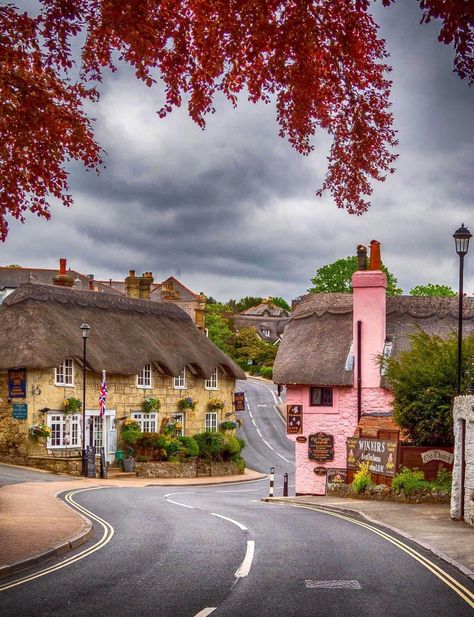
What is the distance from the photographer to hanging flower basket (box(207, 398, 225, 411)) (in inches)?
1902

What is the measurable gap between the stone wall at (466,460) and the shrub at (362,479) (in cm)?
649

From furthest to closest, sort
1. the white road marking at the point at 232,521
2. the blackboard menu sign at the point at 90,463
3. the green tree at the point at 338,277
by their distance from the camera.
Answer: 1. the green tree at the point at 338,277
2. the blackboard menu sign at the point at 90,463
3. the white road marking at the point at 232,521

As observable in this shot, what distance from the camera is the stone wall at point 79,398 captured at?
3625 cm

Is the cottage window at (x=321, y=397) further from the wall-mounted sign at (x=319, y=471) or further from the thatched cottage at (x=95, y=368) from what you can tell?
the thatched cottage at (x=95, y=368)

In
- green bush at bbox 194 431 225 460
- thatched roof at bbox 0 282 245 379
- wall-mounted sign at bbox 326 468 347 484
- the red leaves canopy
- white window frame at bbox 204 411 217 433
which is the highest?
the red leaves canopy

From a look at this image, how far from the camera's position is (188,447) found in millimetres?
42406

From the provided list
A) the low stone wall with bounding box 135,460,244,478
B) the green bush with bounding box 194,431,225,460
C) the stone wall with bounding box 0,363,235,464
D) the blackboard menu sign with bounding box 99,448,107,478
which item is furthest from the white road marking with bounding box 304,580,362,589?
the green bush with bounding box 194,431,225,460

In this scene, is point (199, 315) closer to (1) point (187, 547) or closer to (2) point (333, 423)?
(2) point (333, 423)

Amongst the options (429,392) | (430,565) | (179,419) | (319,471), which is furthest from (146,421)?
(430,565)

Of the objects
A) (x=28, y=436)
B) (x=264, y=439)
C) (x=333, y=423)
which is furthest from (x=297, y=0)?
(x=264, y=439)

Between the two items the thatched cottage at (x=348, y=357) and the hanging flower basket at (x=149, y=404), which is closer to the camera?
the thatched cottage at (x=348, y=357)

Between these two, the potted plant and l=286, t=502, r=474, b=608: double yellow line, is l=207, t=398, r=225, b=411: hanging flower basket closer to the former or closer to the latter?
the potted plant

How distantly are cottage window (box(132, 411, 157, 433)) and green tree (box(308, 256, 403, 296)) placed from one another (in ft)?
96.5

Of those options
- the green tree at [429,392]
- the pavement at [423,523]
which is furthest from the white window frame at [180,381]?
the green tree at [429,392]
